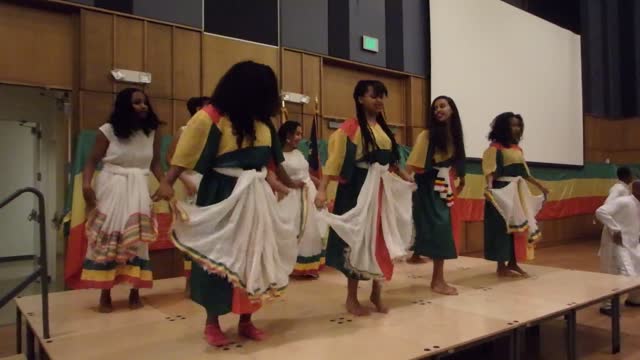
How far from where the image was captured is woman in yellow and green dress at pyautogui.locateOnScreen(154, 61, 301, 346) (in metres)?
2.11

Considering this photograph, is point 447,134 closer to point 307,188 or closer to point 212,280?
point 307,188

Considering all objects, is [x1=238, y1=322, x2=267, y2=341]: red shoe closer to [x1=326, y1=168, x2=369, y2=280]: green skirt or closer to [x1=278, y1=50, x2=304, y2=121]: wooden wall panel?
[x1=326, y1=168, x2=369, y2=280]: green skirt

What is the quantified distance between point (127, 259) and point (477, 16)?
585 cm

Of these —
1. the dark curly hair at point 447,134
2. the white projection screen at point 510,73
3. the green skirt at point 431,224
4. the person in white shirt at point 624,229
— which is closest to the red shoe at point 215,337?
the green skirt at point 431,224

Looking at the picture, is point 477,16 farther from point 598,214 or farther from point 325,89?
point 598,214

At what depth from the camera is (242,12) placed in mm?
4875

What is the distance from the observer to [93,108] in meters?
4.04

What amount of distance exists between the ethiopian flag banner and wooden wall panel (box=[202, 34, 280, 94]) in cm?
69

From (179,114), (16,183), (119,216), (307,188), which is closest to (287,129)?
(307,188)

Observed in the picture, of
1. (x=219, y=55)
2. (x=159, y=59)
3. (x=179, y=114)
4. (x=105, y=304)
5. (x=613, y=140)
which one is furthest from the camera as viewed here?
(x=613, y=140)

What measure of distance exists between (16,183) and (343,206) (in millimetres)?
5320

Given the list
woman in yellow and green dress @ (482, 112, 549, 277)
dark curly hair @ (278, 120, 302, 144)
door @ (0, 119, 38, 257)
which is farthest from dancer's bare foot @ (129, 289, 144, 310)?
door @ (0, 119, 38, 257)

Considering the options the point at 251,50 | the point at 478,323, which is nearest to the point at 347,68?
the point at 251,50

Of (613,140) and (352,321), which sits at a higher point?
(613,140)
